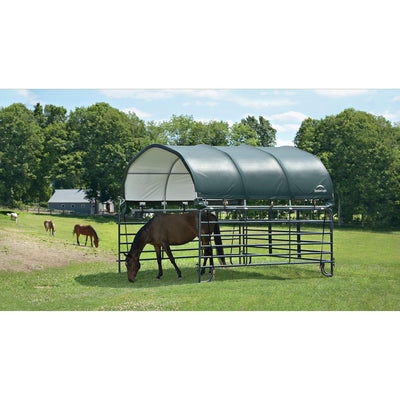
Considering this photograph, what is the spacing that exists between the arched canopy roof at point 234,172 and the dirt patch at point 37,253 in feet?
12.4

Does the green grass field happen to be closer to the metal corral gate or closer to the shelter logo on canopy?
the metal corral gate

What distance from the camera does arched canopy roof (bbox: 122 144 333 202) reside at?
13.5 m

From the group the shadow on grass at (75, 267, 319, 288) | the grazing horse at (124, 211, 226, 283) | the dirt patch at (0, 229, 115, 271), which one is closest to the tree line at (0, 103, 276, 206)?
the dirt patch at (0, 229, 115, 271)

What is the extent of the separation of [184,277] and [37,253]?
6075mm

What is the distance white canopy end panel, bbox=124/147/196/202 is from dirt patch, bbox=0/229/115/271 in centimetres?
363

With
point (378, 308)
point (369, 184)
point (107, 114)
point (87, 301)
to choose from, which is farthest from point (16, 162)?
point (369, 184)

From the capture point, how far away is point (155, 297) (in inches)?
475

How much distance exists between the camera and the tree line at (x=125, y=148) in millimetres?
24969

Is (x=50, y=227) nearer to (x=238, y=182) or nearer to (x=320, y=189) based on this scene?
(x=238, y=182)

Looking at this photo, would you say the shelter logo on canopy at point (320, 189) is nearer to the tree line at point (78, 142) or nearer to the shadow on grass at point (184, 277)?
the shadow on grass at point (184, 277)

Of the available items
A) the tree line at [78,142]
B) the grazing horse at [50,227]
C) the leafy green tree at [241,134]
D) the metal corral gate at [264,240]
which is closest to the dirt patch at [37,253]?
the grazing horse at [50,227]

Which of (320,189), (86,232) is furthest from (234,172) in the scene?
(86,232)

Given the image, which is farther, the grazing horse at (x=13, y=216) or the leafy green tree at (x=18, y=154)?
the leafy green tree at (x=18, y=154)

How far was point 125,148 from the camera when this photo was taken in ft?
108
